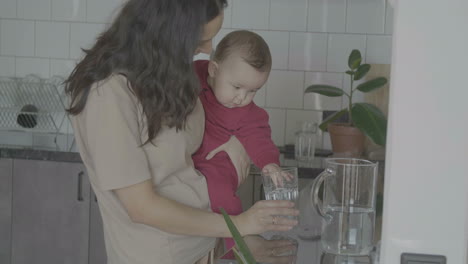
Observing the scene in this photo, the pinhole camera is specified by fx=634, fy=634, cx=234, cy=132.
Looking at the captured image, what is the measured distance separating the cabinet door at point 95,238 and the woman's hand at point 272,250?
153 centimetres

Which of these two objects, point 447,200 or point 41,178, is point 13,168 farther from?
point 447,200

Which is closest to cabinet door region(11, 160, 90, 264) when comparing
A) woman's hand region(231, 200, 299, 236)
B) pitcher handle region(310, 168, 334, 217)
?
woman's hand region(231, 200, 299, 236)

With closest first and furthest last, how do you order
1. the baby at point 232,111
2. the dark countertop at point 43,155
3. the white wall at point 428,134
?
the white wall at point 428,134 < the baby at point 232,111 < the dark countertop at point 43,155

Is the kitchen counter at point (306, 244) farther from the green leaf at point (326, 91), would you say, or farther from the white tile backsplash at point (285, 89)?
the white tile backsplash at point (285, 89)

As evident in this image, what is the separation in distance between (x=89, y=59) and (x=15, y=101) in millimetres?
1965

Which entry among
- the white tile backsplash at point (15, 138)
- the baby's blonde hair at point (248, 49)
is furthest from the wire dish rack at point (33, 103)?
the baby's blonde hair at point (248, 49)

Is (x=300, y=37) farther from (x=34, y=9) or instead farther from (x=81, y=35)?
(x=34, y=9)

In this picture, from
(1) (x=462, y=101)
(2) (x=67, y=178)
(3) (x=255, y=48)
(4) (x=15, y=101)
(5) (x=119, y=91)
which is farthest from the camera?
(4) (x=15, y=101)

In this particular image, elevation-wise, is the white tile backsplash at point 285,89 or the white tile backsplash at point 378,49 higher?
the white tile backsplash at point 378,49

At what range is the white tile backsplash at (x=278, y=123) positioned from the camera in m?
2.97

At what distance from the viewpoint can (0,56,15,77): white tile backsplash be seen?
3.16 m

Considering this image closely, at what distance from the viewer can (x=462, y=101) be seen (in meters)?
0.65

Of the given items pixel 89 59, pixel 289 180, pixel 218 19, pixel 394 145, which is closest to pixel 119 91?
pixel 89 59

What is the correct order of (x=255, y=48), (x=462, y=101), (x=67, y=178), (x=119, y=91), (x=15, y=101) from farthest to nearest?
(x=15, y=101) < (x=67, y=178) < (x=255, y=48) < (x=119, y=91) < (x=462, y=101)
